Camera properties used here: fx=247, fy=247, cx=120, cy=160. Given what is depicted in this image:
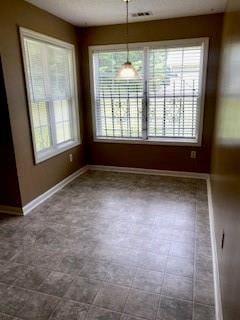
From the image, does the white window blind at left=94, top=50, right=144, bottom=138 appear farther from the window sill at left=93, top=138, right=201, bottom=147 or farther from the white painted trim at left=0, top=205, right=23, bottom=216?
the white painted trim at left=0, top=205, right=23, bottom=216

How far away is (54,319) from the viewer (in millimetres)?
1709

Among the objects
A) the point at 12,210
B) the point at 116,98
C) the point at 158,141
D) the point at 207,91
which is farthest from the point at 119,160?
the point at 12,210

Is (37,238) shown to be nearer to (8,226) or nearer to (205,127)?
(8,226)

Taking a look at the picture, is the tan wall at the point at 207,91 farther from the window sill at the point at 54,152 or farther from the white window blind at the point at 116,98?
the window sill at the point at 54,152

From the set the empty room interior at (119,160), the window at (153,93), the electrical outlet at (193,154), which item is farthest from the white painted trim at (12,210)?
the electrical outlet at (193,154)

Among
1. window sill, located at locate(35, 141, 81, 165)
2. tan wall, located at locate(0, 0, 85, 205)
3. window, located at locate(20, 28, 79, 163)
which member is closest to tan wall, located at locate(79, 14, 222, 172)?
window, located at locate(20, 28, 79, 163)

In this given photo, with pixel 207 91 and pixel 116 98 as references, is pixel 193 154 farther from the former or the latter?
pixel 116 98

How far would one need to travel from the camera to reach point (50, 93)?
3.65 meters

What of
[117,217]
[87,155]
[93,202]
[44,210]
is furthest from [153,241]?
[87,155]

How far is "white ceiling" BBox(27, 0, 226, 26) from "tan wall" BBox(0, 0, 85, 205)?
0.59ft

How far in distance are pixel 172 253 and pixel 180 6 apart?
3070 millimetres

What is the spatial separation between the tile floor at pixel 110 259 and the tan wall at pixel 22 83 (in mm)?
397

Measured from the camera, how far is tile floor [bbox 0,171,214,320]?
1.80m

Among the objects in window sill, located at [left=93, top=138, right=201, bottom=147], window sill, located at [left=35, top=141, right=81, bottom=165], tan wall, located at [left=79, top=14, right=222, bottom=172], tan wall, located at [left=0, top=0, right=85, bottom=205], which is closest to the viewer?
tan wall, located at [left=0, top=0, right=85, bottom=205]
